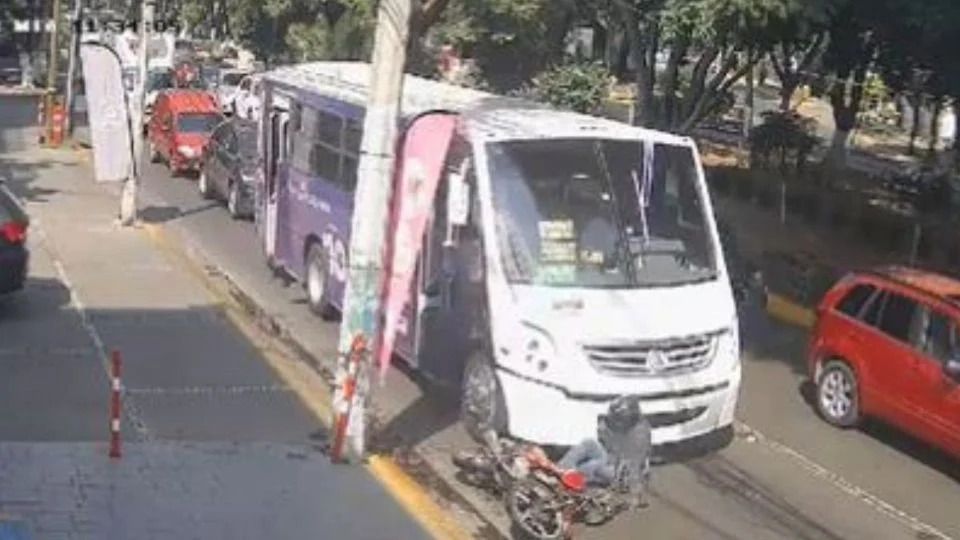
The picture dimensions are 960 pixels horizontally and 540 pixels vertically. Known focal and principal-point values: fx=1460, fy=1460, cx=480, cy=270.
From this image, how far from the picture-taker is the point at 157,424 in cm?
1140

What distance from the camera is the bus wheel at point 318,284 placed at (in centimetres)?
1580

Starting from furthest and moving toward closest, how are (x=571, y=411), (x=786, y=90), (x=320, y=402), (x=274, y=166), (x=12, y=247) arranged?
(x=786, y=90) → (x=274, y=166) → (x=12, y=247) → (x=320, y=402) → (x=571, y=411)

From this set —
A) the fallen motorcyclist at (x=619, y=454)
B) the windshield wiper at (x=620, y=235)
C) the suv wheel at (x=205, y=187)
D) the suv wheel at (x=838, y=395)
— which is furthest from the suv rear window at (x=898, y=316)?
the suv wheel at (x=205, y=187)

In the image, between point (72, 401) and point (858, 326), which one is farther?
point (858, 326)

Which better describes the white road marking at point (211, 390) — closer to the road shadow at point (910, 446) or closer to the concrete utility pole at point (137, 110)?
the road shadow at point (910, 446)

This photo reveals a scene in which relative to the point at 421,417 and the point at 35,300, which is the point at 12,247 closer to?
the point at 35,300

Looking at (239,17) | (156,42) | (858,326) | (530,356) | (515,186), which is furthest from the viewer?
(239,17)

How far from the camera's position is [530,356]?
35.1ft

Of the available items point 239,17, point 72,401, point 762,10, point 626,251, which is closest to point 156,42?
point 762,10

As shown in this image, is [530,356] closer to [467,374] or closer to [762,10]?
[467,374]

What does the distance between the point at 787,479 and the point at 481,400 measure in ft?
8.02

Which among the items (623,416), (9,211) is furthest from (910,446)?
(9,211)

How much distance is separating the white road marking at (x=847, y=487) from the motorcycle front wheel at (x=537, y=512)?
2881mm

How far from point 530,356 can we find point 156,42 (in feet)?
53.2
